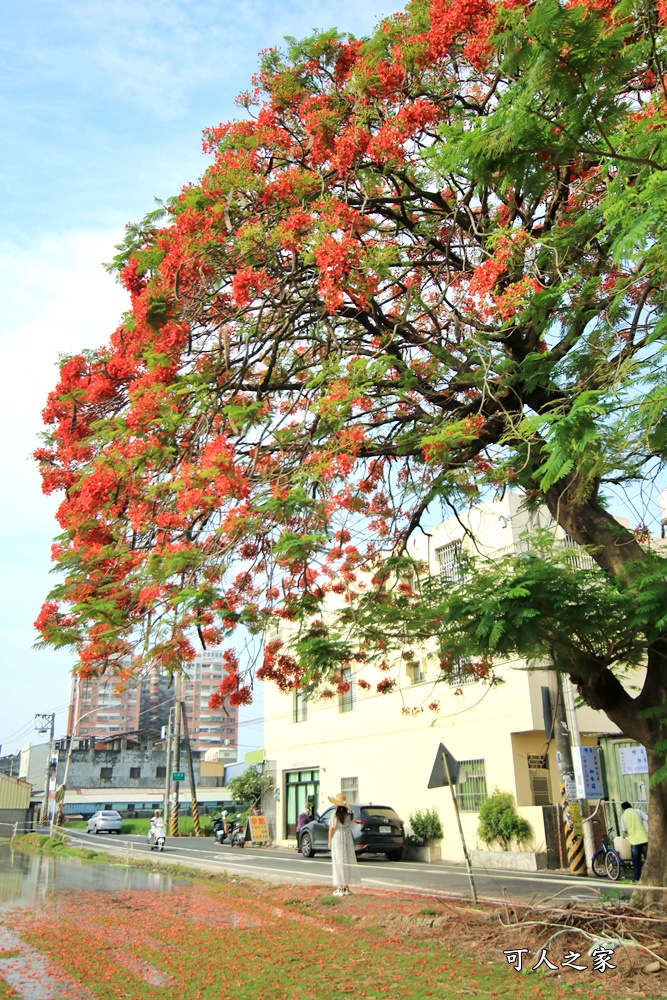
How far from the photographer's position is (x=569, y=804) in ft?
52.7

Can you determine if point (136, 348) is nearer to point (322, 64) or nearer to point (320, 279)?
point (320, 279)

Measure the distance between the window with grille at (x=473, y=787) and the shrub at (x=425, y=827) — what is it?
42.8 inches

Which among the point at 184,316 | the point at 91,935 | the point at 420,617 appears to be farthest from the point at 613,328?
the point at 91,935

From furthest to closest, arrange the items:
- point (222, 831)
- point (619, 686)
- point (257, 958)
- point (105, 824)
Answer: point (105, 824), point (222, 831), point (619, 686), point (257, 958)

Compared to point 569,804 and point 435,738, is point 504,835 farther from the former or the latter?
point 435,738

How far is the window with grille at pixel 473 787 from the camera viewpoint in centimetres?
1903

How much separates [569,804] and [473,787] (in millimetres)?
3613

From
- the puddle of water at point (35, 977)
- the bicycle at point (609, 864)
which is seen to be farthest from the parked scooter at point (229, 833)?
the puddle of water at point (35, 977)

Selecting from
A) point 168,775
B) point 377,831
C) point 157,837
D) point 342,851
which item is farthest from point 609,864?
point 168,775

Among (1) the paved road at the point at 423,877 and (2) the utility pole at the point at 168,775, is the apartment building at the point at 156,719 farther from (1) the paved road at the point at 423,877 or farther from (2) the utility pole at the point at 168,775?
(1) the paved road at the point at 423,877

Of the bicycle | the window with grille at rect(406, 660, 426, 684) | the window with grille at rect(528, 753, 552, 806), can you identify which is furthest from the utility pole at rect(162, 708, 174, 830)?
the bicycle

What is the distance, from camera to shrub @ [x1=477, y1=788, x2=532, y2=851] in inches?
685

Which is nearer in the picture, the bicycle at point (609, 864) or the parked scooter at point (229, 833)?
the bicycle at point (609, 864)

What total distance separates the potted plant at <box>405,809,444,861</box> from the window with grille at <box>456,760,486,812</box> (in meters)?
1.14
